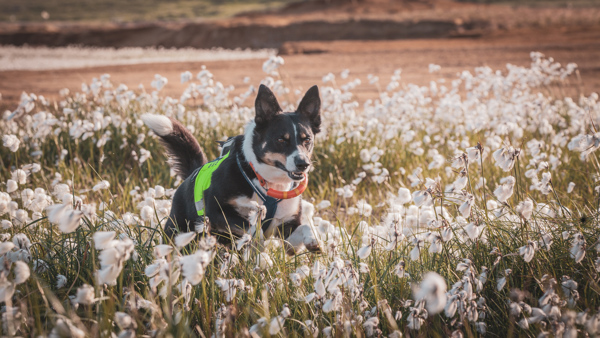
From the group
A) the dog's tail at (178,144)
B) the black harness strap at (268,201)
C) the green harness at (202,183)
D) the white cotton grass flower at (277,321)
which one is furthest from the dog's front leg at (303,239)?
the dog's tail at (178,144)

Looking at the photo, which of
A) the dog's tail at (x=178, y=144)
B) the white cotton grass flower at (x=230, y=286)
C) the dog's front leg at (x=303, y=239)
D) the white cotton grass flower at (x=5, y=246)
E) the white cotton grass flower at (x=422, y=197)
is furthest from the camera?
the dog's tail at (x=178, y=144)

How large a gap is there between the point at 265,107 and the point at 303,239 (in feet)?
3.77

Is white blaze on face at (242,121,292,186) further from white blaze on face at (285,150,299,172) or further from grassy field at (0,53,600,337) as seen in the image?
grassy field at (0,53,600,337)

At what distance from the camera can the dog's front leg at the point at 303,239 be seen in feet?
11.6

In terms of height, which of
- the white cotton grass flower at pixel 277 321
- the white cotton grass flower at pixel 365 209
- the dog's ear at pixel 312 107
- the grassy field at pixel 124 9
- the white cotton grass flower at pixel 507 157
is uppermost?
the white cotton grass flower at pixel 507 157

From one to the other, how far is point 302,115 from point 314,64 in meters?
19.1

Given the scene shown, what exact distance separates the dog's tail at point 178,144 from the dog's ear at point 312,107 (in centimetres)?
108

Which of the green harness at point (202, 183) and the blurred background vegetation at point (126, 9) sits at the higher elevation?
the green harness at point (202, 183)

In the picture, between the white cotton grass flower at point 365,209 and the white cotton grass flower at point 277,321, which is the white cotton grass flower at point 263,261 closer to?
the white cotton grass flower at point 277,321

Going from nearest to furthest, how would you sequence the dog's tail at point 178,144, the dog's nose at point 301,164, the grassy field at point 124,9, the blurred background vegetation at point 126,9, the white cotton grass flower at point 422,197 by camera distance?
1. the white cotton grass flower at point 422,197
2. the dog's nose at point 301,164
3. the dog's tail at point 178,144
4. the blurred background vegetation at point 126,9
5. the grassy field at point 124,9

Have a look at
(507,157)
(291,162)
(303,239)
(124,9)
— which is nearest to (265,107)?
(291,162)

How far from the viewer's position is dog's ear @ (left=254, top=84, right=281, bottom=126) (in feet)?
13.1

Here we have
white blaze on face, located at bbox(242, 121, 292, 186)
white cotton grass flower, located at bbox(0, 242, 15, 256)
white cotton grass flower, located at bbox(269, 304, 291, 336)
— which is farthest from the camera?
white blaze on face, located at bbox(242, 121, 292, 186)

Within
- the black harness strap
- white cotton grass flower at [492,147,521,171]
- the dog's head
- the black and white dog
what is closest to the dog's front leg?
the black and white dog
